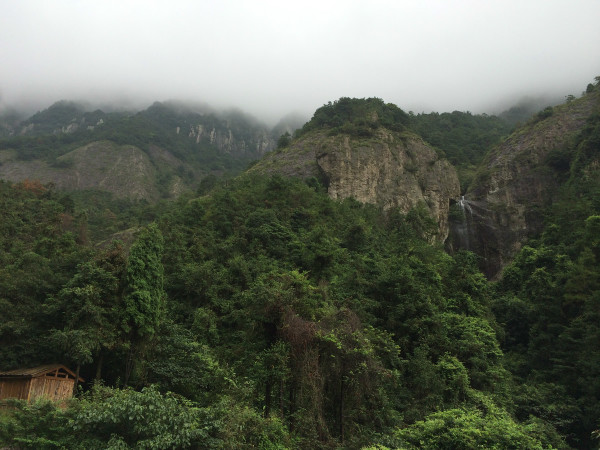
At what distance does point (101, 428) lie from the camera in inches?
320

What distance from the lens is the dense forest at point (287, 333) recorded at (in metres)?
9.97

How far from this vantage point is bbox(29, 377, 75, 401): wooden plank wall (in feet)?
51.1

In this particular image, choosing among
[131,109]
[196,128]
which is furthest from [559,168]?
[131,109]

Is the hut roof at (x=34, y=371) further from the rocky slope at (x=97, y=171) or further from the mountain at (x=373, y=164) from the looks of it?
the rocky slope at (x=97, y=171)

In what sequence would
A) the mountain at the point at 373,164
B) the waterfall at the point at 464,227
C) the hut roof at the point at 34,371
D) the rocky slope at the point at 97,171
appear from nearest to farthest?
the hut roof at the point at 34,371 < the mountain at the point at 373,164 < the waterfall at the point at 464,227 < the rocky slope at the point at 97,171

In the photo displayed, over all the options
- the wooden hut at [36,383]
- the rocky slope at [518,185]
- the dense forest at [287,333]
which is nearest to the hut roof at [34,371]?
the wooden hut at [36,383]

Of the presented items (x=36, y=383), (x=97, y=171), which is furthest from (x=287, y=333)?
(x=97, y=171)

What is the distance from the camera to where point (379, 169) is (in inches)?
2004

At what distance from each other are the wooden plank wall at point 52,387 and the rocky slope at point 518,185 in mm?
44004

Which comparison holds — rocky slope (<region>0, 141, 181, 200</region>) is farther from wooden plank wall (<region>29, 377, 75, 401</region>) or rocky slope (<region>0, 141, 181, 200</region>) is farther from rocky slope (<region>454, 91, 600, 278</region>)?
wooden plank wall (<region>29, 377, 75, 401</region>)

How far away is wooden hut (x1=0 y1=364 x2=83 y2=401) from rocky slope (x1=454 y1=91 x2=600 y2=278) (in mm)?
44180

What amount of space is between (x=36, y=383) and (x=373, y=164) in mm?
41788

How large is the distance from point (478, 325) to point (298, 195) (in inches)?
750

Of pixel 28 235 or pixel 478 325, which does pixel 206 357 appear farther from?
pixel 28 235
